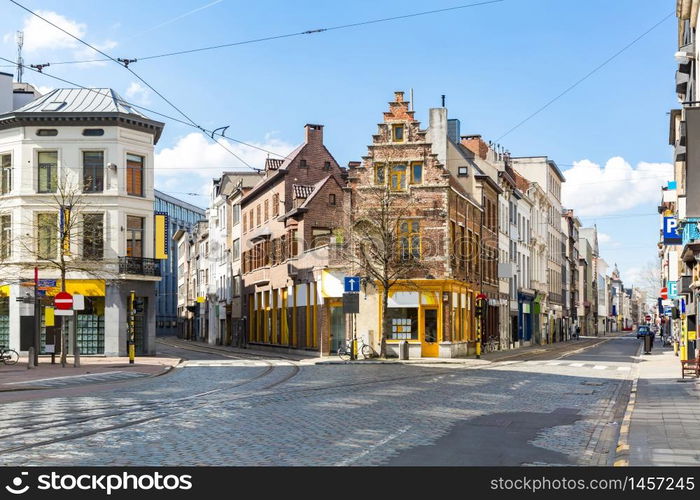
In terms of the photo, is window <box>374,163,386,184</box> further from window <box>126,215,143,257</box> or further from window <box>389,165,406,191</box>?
window <box>126,215,143,257</box>

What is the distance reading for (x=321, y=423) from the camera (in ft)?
51.0

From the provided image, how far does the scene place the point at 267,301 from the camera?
61.7 meters

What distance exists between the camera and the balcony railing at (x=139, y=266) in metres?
45.3

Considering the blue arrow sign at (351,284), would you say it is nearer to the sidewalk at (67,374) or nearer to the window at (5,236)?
the sidewalk at (67,374)

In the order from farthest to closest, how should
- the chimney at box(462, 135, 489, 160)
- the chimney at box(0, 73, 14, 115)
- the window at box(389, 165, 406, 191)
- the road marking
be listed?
the chimney at box(462, 135, 489, 160) < the chimney at box(0, 73, 14, 115) < the window at box(389, 165, 406, 191) < the road marking

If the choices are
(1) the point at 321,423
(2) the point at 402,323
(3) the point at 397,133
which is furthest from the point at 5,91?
(1) the point at 321,423

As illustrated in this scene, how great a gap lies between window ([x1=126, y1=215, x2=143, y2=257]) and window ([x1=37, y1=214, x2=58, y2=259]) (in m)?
3.53

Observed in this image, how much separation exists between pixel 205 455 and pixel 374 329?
3416cm

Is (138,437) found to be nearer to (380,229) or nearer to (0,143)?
(380,229)

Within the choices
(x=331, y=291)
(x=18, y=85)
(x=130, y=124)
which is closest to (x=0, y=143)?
(x=130, y=124)

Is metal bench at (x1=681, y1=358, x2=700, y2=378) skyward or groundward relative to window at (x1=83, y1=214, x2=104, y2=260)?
groundward

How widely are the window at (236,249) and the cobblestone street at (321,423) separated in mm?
43550

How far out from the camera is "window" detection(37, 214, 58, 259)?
44531 millimetres

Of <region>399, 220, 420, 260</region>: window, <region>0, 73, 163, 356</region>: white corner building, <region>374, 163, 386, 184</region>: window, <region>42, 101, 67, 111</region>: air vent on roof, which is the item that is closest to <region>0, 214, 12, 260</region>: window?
<region>0, 73, 163, 356</region>: white corner building
